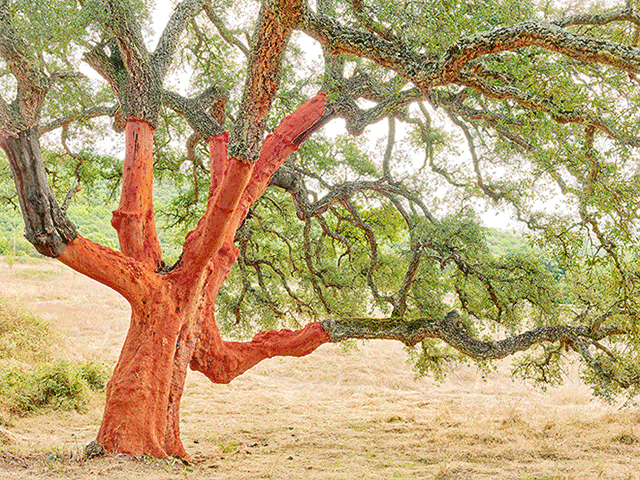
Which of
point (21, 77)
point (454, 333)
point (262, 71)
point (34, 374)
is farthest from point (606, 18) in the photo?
point (34, 374)

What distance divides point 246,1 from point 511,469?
299 inches

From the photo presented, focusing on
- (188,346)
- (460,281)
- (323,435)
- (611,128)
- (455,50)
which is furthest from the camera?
(460,281)

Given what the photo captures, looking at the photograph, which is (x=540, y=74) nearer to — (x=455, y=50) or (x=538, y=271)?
(x=455, y=50)

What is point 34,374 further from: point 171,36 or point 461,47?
point 461,47

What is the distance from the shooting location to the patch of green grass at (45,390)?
21.7 feet

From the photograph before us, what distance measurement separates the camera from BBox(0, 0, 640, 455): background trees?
351 centimetres

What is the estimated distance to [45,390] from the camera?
7152 mm

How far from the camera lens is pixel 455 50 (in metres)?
2.89

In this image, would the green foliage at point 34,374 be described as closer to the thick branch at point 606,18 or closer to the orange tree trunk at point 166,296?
the orange tree trunk at point 166,296

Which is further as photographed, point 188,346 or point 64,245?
point 188,346

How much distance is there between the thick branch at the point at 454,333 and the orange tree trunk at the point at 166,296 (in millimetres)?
372

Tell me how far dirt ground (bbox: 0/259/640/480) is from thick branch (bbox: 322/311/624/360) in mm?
1126

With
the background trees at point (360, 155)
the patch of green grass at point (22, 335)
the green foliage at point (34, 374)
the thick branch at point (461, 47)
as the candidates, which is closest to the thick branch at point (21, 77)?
the background trees at point (360, 155)

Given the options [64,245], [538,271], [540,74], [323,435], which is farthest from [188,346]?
[538,271]
